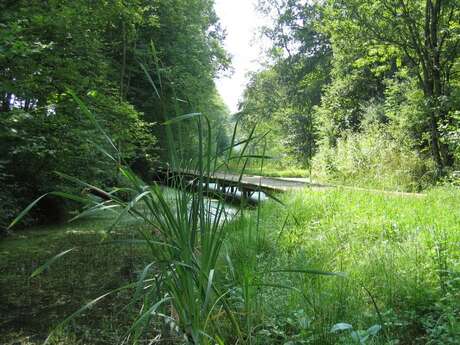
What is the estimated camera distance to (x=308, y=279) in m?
2.25

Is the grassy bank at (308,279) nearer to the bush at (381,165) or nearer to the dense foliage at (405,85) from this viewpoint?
the dense foliage at (405,85)

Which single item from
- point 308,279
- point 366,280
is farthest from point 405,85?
point 308,279

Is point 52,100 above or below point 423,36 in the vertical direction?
below

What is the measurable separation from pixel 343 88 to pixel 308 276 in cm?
1177

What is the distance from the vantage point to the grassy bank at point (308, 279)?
170 cm

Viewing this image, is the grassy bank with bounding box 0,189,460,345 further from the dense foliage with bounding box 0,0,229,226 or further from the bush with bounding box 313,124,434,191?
the bush with bounding box 313,124,434,191

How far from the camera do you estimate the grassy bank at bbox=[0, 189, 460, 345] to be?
5.56 feet

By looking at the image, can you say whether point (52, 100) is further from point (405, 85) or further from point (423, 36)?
point (405, 85)

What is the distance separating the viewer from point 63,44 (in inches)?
194

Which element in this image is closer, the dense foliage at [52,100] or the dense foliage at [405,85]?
the dense foliage at [52,100]

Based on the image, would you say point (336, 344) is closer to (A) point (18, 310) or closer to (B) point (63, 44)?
(A) point (18, 310)

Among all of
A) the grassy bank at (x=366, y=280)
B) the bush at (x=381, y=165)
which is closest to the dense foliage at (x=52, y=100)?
the grassy bank at (x=366, y=280)

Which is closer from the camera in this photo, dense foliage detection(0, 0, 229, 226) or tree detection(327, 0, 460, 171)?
dense foliage detection(0, 0, 229, 226)

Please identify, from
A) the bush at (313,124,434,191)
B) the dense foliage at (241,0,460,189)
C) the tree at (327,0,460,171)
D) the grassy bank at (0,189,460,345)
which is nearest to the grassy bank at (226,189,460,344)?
the grassy bank at (0,189,460,345)
